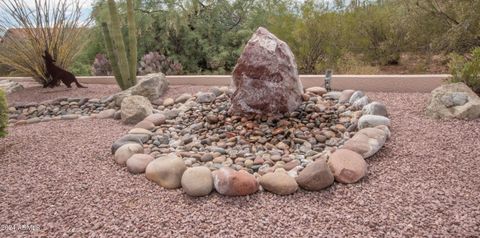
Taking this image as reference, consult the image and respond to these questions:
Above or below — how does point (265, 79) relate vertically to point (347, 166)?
above

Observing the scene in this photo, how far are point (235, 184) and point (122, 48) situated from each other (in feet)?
13.3

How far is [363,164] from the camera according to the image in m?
2.76

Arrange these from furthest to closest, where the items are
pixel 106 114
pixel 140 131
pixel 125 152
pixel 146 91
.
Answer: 1. pixel 146 91
2. pixel 106 114
3. pixel 140 131
4. pixel 125 152

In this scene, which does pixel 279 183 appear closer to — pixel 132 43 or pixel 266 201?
pixel 266 201

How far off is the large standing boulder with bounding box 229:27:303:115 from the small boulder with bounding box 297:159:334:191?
4.17 feet

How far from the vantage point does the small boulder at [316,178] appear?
259 centimetres

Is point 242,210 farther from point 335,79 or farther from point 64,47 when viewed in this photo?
point 64,47

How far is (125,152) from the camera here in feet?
10.5

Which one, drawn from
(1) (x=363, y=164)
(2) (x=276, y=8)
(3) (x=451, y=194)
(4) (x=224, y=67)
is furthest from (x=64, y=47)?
(3) (x=451, y=194)

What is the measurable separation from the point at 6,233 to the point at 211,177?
4.56 feet

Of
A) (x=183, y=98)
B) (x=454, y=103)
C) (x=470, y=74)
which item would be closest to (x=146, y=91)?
(x=183, y=98)

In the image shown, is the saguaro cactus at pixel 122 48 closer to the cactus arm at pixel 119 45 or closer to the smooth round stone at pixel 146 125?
the cactus arm at pixel 119 45

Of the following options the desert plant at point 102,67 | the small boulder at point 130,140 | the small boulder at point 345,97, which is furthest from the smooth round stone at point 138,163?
the desert plant at point 102,67

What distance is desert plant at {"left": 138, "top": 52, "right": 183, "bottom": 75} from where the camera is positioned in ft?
26.0
